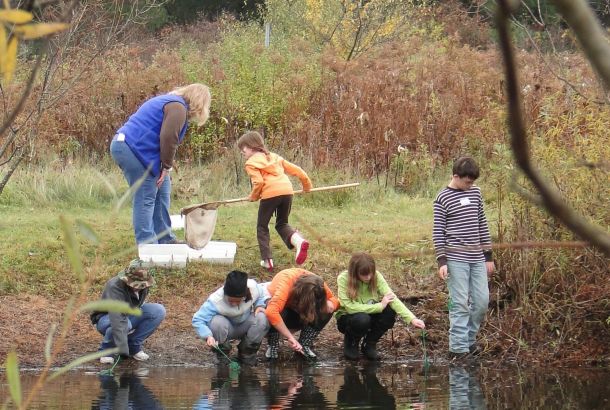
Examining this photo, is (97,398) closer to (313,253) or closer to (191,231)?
(191,231)

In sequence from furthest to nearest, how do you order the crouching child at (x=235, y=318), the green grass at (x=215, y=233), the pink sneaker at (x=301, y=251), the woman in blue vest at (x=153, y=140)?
1. the green grass at (x=215, y=233)
2. the pink sneaker at (x=301, y=251)
3. the woman in blue vest at (x=153, y=140)
4. the crouching child at (x=235, y=318)

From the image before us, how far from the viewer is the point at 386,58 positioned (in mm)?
21547

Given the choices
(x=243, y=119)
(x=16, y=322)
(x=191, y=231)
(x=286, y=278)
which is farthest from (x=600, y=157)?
(x=243, y=119)

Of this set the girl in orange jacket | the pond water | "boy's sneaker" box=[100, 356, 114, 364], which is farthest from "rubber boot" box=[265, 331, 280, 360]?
"boy's sneaker" box=[100, 356, 114, 364]

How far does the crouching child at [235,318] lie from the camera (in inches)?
347

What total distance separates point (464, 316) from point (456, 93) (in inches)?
331

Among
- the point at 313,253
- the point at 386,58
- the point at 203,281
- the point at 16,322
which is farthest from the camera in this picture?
the point at 386,58

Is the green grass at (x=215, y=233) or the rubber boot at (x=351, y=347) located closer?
the rubber boot at (x=351, y=347)

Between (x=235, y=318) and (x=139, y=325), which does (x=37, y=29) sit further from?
(x=139, y=325)

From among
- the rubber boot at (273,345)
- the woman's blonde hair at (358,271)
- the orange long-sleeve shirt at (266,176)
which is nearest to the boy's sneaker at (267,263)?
the orange long-sleeve shirt at (266,176)

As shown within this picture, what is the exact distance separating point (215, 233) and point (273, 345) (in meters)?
2.65

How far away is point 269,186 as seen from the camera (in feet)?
33.6

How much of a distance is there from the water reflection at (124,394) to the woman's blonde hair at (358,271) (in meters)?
1.84

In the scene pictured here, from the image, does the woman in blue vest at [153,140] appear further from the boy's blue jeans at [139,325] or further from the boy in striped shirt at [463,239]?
the boy in striped shirt at [463,239]
